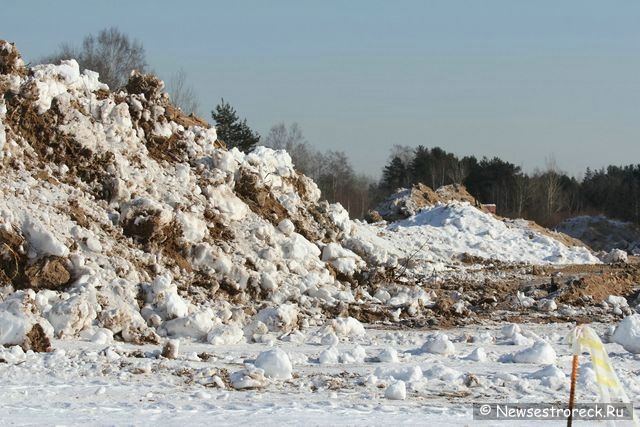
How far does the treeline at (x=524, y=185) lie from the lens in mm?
61000

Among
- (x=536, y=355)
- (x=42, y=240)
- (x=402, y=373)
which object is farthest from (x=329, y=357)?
(x=42, y=240)

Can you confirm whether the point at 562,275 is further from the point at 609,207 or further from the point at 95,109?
the point at 609,207

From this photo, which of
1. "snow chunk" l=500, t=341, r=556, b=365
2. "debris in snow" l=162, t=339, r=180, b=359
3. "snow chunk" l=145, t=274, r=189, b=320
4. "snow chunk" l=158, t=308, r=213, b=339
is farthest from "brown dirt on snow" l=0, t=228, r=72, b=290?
"snow chunk" l=500, t=341, r=556, b=365

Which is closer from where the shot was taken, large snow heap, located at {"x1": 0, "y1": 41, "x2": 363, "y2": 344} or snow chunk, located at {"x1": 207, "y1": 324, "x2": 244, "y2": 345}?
snow chunk, located at {"x1": 207, "y1": 324, "x2": 244, "y2": 345}

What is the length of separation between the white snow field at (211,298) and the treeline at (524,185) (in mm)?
40917

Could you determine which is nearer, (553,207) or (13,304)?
(13,304)

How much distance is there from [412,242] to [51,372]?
16.7 meters

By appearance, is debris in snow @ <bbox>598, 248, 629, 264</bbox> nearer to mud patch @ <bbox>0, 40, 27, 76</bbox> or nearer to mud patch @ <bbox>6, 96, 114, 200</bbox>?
mud patch @ <bbox>6, 96, 114, 200</bbox>

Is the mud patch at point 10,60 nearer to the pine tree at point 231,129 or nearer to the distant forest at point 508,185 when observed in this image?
the pine tree at point 231,129

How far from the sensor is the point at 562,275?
65.5ft

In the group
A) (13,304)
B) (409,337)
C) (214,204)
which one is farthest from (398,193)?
(13,304)

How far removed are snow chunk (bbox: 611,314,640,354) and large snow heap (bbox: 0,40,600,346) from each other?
13.9 feet

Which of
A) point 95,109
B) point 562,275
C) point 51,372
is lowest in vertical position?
point 51,372

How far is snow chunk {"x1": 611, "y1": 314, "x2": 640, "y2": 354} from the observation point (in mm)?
11094
